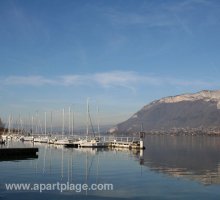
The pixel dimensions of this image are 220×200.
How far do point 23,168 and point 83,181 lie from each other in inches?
533

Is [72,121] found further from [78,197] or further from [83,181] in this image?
[78,197]

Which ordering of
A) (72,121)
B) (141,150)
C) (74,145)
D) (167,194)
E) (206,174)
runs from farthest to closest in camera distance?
(72,121), (74,145), (141,150), (206,174), (167,194)

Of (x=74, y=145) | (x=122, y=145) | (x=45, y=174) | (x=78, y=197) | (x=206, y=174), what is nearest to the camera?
(x=78, y=197)

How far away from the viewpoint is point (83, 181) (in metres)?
40.4

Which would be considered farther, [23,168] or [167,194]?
[23,168]

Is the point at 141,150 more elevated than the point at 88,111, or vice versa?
the point at 88,111

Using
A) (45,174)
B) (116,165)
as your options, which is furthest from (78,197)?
(116,165)

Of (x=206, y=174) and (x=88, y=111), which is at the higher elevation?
(x=88, y=111)

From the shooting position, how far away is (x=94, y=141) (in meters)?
107

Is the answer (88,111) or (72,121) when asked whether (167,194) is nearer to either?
(88,111)

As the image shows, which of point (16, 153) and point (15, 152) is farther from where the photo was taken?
point (16, 153)

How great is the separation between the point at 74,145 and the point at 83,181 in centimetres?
7276

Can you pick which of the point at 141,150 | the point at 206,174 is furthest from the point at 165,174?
the point at 141,150

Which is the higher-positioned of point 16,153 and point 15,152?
point 15,152
